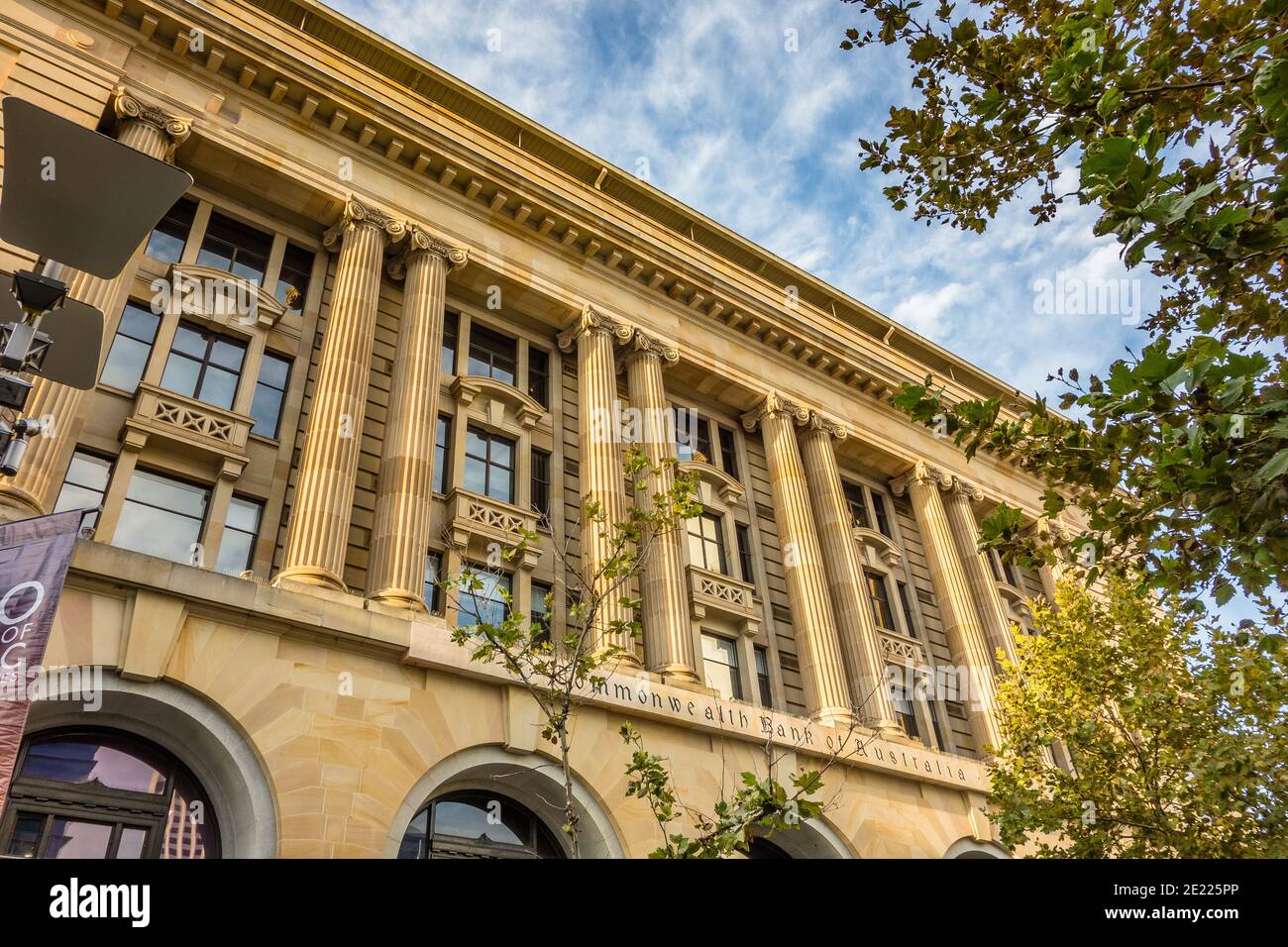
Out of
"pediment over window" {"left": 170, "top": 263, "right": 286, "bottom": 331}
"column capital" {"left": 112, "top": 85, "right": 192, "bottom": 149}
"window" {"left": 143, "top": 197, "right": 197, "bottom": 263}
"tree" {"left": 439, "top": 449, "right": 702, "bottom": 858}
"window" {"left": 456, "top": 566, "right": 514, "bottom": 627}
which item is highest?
"column capital" {"left": 112, "top": 85, "right": 192, "bottom": 149}

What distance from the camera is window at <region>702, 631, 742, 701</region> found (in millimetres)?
22656

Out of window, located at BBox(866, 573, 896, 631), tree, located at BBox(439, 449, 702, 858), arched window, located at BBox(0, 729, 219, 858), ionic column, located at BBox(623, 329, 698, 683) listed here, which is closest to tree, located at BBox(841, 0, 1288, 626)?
tree, located at BBox(439, 449, 702, 858)

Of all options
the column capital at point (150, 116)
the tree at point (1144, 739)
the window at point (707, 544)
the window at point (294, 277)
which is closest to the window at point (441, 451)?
the window at point (294, 277)

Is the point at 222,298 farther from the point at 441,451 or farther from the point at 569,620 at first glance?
the point at 569,620

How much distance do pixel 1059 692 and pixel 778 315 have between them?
Answer: 1498cm

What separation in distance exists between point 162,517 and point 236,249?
7614mm

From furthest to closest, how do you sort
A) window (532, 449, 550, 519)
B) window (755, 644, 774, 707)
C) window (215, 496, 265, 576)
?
window (755, 644, 774, 707), window (532, 449, 550, 519), window (215, 496, 265, 576)

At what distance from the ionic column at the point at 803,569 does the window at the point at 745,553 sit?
0.99 metres

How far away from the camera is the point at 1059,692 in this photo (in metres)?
19.7

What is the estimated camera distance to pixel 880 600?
2906cm

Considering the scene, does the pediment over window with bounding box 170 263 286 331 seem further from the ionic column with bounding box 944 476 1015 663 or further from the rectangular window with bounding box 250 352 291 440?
the ionic column with bounding box 944 476 1015 663

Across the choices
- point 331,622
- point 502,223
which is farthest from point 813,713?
point 502,223

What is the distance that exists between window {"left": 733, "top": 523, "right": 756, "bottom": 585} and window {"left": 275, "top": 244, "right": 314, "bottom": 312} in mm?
13832

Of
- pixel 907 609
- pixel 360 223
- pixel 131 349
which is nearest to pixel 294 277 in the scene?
pixel 360 223
